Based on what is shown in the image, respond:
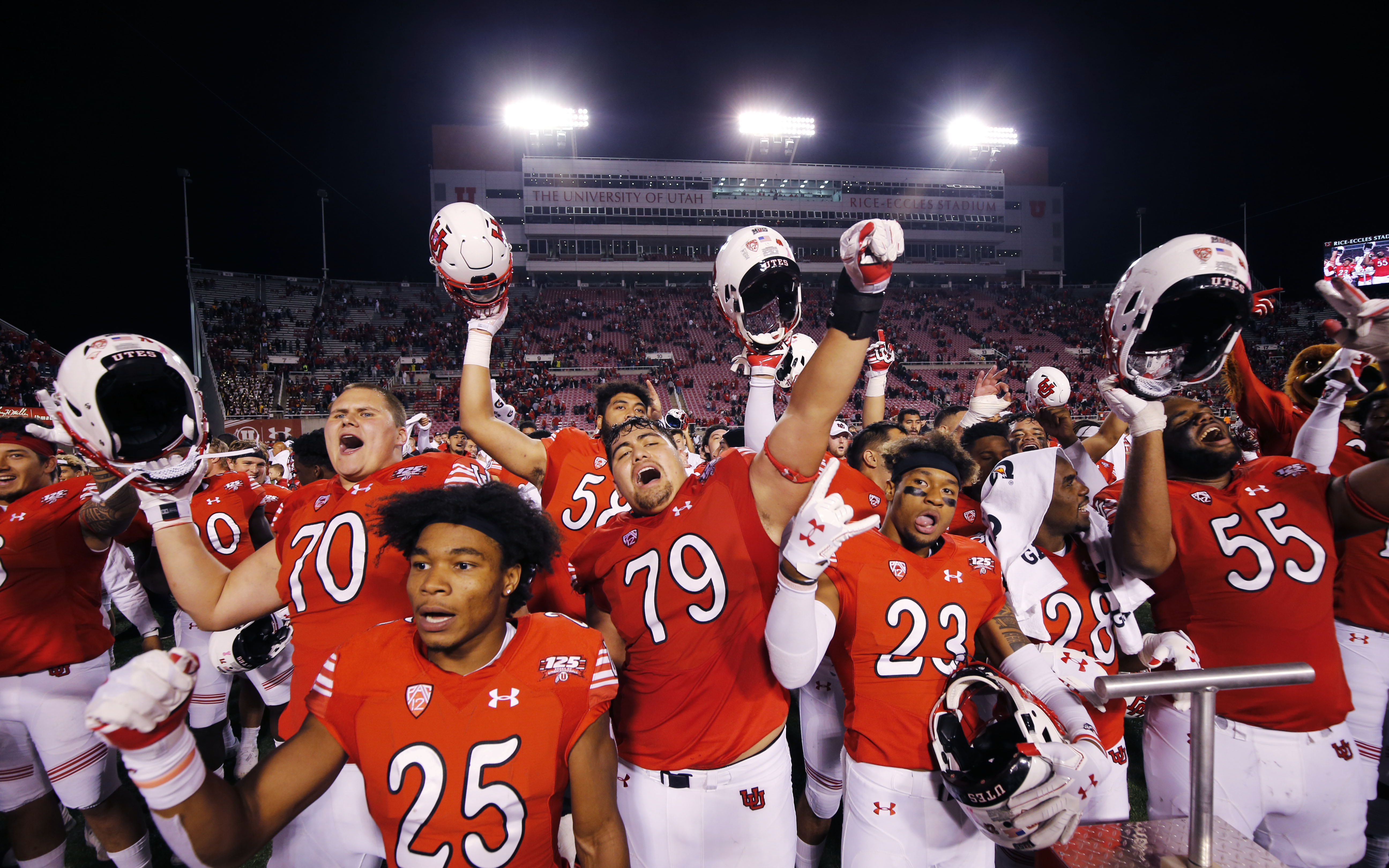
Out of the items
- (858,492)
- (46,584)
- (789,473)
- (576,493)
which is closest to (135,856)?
(46,584)

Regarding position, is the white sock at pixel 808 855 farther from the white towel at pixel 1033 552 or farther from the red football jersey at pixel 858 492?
the red football jersey at pixel 858 492

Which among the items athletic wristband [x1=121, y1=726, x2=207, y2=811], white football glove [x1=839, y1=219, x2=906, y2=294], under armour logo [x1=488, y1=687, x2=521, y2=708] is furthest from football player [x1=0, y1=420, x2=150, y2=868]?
white football glove [x1=839, y1=219, x2=906, y2=294]

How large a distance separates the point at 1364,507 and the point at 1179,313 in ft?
5.24

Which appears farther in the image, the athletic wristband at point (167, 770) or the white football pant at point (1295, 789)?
the white football pant at point (1295, 789)

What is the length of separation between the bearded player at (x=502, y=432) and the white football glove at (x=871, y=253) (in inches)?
68.4

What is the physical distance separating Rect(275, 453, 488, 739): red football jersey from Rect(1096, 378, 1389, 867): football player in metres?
2.97

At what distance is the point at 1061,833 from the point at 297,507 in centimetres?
345

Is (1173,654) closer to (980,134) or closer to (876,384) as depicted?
(876,384)

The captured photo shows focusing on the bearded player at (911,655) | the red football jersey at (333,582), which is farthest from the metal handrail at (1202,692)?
the red football jersey at (333,582)

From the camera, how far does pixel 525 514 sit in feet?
7.52

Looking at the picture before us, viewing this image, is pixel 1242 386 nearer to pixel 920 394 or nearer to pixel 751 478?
pixel 751 478

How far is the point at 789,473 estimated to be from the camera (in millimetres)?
2076

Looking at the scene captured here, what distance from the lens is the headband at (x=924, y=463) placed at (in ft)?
9.37

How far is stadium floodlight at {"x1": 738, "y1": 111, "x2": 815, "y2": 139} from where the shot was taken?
4625 centimetres
